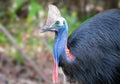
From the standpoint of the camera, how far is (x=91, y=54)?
398cm

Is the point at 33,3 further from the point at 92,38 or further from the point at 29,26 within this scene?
the point at 92,38

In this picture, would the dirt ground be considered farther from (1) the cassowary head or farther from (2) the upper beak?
(2) the upper beak

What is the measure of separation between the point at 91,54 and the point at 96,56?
0.04 m

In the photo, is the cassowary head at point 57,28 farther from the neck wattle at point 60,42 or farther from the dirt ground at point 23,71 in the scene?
the dirt ground at point 23,71

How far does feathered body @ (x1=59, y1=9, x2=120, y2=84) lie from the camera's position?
400 cm

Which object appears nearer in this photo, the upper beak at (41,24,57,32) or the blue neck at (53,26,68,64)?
the upper beak at (41,24,57,32)

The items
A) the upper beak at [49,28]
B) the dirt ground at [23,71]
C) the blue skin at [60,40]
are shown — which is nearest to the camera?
the upper beak at [49,28]

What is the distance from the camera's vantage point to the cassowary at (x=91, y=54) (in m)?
3.98

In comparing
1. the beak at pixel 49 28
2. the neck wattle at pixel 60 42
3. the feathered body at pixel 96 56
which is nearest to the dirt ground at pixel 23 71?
the feathered body at pixel 96 56

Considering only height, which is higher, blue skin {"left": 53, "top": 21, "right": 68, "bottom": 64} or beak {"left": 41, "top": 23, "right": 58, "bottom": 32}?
beak {"left": 41, "top": 23, "right": 58, "bottom": 32}

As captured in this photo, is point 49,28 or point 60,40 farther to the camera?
point 60,40

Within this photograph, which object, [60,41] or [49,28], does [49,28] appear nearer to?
[49,28]

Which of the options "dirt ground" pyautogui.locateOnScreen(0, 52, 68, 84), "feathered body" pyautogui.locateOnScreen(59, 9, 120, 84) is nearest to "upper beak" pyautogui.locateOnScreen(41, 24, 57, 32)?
"feathered body" pyautogui.locateOnScreen(59, 9, 120, 84)

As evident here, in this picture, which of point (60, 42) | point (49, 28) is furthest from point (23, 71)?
point (49, 28)
